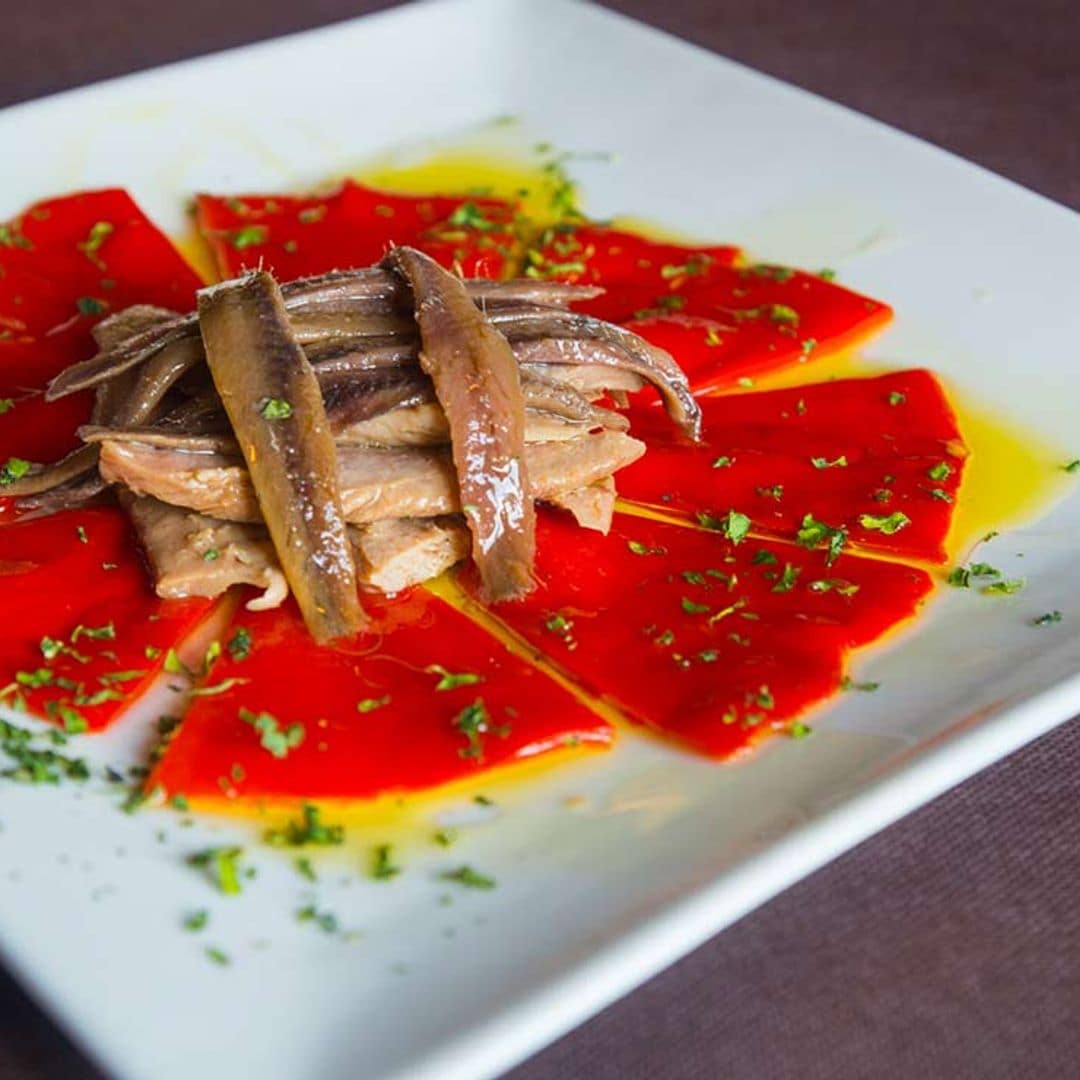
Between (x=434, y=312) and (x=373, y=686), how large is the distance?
3.16 feet

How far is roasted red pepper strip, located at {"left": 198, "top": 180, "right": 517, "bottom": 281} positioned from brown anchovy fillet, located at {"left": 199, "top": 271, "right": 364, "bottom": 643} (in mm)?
1559

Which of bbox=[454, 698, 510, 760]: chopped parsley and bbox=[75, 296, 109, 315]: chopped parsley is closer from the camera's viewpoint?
bbox=[454, 698, 510, 760]: chopped parsley

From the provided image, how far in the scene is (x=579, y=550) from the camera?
4402 mm

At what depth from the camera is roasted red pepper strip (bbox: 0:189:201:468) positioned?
4859mm

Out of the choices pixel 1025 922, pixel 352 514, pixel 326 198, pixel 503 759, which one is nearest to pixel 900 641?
pixel 1025 922

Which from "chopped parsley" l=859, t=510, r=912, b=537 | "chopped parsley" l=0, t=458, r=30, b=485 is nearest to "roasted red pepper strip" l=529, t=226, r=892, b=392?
"chopped parsley" l=859, t=510, r=912, b=537

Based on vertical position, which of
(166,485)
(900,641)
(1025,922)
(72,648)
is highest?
(166,485)

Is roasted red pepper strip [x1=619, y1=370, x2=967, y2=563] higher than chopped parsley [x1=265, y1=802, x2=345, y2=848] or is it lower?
lower

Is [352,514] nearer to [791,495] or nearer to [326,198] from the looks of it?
[791,495]

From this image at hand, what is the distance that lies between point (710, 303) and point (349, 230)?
1270 mm

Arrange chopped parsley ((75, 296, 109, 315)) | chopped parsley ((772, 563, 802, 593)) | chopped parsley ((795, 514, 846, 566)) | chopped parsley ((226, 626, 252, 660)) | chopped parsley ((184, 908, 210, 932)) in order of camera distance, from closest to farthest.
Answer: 1. chopped parsley ((184, 908, 210, 932))
2. chopped parsley ((226, 626, 252, 660))
3. chopped parsley ((772, 563, 802, 593))
4. chopped parsley ((795, 514, 846, 566))
5. chopped parsley ((75, 296, 109, 315))

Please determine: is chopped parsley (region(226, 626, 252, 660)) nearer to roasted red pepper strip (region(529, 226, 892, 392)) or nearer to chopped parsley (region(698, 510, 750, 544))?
chopped parsley (region(698, 510, 750, 544))

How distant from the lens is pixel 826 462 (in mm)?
4742

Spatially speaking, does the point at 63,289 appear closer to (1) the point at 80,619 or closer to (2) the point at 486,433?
(1) the point at 80,619
